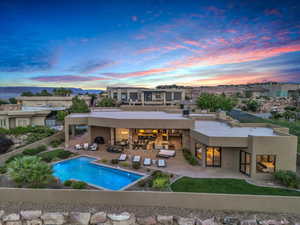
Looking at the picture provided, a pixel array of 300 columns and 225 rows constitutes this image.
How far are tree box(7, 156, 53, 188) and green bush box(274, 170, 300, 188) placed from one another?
1457 cm

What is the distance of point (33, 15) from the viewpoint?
69.6ft

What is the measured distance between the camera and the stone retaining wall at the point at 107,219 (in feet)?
25.4

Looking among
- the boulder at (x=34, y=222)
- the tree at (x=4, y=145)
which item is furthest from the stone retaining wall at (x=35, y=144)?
the boulder at (x=34, y=222)

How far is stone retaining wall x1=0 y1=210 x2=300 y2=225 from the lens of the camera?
25.4ft

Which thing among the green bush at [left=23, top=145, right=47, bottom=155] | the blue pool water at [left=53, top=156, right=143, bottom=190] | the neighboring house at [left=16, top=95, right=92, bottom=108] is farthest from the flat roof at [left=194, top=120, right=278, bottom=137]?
the neighboring house at [left=16, top=95, right=92, bottom=108]

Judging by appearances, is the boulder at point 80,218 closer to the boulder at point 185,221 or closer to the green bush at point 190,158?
the boulder at point 185,221

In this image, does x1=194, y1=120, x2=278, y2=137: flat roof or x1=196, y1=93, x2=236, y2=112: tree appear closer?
x1=194, y1=120, x2=278, y2=137: flat roof

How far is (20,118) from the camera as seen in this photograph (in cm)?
2367

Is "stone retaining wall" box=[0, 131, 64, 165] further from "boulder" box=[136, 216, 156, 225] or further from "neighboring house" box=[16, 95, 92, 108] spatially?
"neighboring house" box=[16, 95, 92, 108]

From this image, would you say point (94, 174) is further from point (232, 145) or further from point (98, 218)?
point (232, 145)

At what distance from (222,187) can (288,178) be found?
4.26m

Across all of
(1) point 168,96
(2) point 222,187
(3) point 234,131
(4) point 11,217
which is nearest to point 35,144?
(4) point 11,217

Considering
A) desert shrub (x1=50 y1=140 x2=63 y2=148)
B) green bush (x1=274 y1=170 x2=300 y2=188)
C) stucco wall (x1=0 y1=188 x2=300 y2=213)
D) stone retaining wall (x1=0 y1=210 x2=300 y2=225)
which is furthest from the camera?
desert shrub (x1=50 y1=140 x2=63 y2=148)

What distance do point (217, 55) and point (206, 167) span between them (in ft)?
72.6
